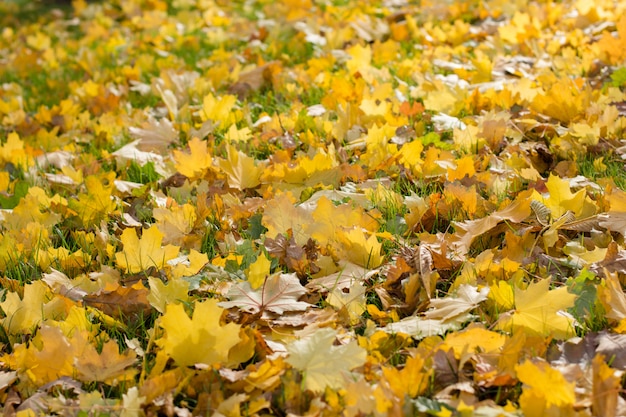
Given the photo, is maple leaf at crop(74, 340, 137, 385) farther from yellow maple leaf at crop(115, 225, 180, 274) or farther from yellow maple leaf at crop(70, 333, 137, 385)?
yellow maple leaf at crop(115, 225, 180, 274)

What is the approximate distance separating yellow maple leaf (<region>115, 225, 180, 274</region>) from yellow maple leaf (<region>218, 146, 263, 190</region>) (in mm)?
513

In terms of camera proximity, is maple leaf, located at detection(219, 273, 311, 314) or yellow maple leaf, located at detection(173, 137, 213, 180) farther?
yellow maple leaf, located at detection(173, 137, 213, 180)

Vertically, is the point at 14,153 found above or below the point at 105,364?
below

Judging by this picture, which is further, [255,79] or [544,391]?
[255,79]

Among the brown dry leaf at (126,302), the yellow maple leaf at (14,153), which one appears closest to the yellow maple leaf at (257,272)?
the brown dry leaf at (126,302)

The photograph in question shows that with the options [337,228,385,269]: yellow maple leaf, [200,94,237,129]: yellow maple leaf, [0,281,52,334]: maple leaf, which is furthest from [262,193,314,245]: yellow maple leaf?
[200,94,237,129]: yellow maple leaf

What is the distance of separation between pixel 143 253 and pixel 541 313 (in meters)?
1.04

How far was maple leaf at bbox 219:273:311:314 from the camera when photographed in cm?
164

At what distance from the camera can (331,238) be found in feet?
6.24

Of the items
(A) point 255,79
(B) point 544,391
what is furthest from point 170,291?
(A) point 255,79

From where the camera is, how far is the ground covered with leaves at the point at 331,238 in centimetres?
141

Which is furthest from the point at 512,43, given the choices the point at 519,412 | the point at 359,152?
the point at 519,412

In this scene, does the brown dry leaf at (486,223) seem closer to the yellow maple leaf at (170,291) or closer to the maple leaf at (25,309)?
the yellow maple leaf at (170,291)

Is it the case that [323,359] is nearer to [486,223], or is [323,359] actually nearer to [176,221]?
[486,223]
